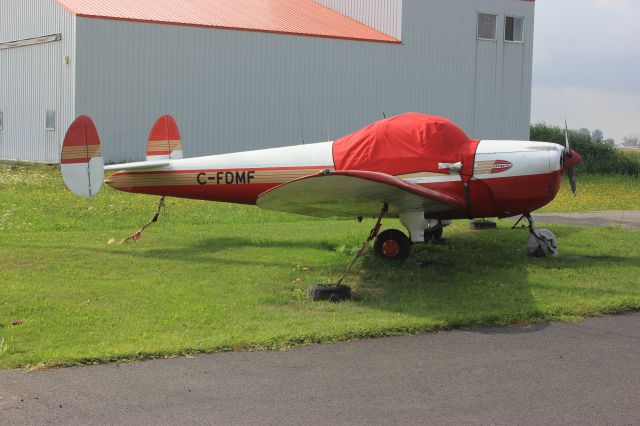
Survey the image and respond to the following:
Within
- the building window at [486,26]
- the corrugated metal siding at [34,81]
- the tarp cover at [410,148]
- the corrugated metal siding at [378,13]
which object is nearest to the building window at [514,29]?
the building window at [486,26]

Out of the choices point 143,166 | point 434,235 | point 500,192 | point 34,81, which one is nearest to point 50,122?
point 34,81

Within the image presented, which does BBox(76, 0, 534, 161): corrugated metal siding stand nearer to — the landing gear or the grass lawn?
the grass lawn

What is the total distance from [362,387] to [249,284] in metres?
3.67

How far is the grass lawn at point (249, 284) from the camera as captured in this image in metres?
6.96

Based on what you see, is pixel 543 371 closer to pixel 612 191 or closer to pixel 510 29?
pixel 612 191

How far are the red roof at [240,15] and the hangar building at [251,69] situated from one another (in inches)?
3.4

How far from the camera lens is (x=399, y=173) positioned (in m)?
10.4

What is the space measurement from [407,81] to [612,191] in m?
8.93

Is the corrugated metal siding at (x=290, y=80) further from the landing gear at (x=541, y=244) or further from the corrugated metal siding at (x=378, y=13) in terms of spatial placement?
the landing gear at (x=541, y=244)

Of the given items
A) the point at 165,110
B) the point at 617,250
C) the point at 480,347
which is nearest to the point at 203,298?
the point at 480,347

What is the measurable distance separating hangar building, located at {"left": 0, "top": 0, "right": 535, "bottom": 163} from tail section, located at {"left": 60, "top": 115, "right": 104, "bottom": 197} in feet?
50.2

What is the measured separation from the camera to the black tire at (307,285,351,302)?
834 centimetres

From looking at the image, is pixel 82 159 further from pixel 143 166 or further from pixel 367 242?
pixel 367 242

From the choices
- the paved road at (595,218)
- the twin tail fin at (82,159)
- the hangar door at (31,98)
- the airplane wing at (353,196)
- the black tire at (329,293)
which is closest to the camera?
the airplane wing at (353,196)
